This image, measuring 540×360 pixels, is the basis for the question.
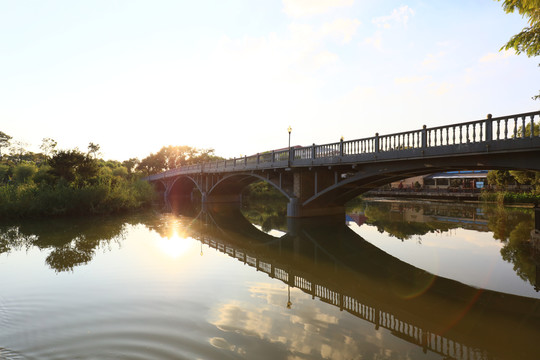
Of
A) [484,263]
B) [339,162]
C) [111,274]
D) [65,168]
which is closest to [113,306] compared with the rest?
[111,274]

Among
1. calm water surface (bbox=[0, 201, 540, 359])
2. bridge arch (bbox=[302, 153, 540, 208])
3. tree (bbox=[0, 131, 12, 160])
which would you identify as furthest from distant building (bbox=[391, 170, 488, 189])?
tree (bbox=[0, 131, 12, 160])

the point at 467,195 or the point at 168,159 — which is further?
the point at 168,159

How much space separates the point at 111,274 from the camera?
27.6 feet

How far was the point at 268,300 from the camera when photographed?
6605mm

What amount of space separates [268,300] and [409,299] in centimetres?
332

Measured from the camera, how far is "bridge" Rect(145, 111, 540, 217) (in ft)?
35.0

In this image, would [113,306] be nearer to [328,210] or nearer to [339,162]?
[339,162]

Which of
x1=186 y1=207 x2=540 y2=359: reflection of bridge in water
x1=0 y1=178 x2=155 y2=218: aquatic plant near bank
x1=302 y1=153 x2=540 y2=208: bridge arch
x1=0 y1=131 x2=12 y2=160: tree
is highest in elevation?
x1=0 y1=131 x2=12 y2=160: tree

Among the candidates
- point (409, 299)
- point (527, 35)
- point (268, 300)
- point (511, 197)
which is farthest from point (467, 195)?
point (268, 300)

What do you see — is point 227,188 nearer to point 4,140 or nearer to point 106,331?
point 106,331

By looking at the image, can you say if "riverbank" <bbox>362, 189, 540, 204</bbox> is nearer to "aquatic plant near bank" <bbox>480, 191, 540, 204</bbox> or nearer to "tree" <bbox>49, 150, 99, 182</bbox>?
"aquatic plant near bank" <bbox>480, 191, 540, 204</bbox>

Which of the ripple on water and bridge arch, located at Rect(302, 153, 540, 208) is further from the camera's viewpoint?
bridge arch, located at Rect(302, 153, 540, 208)

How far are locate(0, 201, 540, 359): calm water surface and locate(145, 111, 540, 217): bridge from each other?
3.73 m

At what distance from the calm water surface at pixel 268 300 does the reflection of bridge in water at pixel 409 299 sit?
0.03 m
